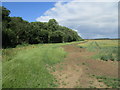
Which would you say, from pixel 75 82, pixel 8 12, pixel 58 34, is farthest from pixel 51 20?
pixel 75 82

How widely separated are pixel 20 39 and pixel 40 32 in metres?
9.98

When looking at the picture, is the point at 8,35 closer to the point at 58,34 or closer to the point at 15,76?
the point at 15,76

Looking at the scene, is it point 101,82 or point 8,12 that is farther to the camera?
point 8,12

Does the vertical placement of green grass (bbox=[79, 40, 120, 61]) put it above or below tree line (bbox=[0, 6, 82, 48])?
below

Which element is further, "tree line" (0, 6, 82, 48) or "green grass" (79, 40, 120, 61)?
"tree line" (0, 6, 82, 48)

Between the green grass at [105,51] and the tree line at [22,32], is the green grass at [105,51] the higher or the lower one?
the lower one

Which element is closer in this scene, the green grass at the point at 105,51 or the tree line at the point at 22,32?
the green grass at the point at 105,51

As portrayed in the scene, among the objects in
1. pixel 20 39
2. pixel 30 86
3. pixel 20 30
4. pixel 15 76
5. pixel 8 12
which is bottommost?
pixel 30 86

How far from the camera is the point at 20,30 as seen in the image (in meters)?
26.9

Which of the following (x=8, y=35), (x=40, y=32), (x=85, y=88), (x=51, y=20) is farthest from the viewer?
(x=51, y=20)

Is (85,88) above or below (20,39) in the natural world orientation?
below

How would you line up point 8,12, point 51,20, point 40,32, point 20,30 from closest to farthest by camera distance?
point 8,12 → point 20,30 → point 40,32 → point 51,20

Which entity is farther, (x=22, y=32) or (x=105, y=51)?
(x=22, y=32)

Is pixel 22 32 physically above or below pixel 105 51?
above
